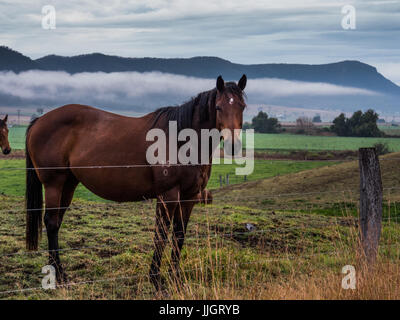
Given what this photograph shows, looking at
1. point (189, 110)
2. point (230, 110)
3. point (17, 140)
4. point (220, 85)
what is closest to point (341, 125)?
point (17, 140)

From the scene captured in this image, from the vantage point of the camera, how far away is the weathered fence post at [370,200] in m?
5.89

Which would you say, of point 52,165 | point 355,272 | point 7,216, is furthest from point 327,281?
point 7,216

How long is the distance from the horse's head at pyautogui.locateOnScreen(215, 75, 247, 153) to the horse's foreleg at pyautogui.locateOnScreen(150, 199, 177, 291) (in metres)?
1.10

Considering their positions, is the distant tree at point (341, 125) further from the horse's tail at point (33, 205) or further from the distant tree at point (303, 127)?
the horse's tail at point (33, 205)

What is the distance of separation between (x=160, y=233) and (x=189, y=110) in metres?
1.63

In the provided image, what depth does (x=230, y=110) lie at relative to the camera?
5402 millimetres

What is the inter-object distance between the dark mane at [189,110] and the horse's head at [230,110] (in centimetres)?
11

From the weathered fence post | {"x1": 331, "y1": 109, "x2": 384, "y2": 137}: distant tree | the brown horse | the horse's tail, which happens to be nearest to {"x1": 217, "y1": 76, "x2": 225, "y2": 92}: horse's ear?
the brown horse

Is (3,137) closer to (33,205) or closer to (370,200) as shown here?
(33,205)

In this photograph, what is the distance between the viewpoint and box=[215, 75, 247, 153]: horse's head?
17.4ft

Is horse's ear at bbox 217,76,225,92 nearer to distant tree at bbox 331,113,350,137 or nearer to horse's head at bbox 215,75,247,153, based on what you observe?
horse's head at bbox 215,75,247,153

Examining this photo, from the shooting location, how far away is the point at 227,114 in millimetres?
5410

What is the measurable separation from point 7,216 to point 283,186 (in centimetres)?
1884
